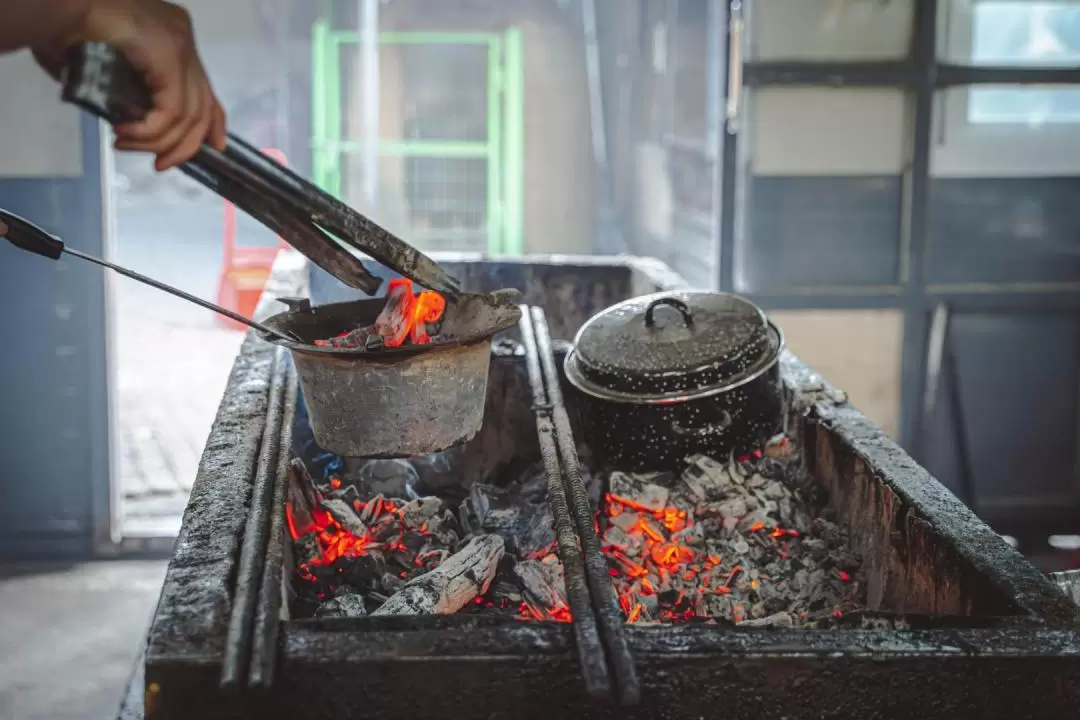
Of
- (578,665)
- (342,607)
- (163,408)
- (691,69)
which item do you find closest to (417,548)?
(342,607)

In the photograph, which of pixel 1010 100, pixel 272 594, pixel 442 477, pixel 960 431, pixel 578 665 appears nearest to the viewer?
pixel 578 665

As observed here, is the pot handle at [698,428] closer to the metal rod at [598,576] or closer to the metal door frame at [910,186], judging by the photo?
the metal rod at [598,576]

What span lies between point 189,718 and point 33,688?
10.7 feet

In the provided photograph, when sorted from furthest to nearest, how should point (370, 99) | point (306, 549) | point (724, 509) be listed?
point (370, 99), point (724, 509), point (306, 549)

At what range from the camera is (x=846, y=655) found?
235 centimetres

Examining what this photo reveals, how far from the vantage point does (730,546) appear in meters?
3.68

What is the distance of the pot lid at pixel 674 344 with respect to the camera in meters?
3.92

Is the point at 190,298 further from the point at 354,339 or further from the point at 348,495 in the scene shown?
the point at 348,495

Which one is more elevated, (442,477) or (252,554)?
(252,554)

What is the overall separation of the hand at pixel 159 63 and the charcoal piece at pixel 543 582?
1667 mm

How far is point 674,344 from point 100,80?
7.98 ft

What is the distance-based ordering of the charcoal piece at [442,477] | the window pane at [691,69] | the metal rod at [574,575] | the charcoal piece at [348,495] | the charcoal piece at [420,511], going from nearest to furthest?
the metal rod at [574,575] < the charcoal piece at [420,511] < the charcoal piece at [348,495] < the charcoal piece at [442,477] < the window pane at [691,69]

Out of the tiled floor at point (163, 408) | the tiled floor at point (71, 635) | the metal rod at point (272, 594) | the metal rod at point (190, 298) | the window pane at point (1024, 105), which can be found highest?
the window pane at point (1024, 105)

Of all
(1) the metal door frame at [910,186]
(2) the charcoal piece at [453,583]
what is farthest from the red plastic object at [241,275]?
(2) the charcoal piece at [453,583]
